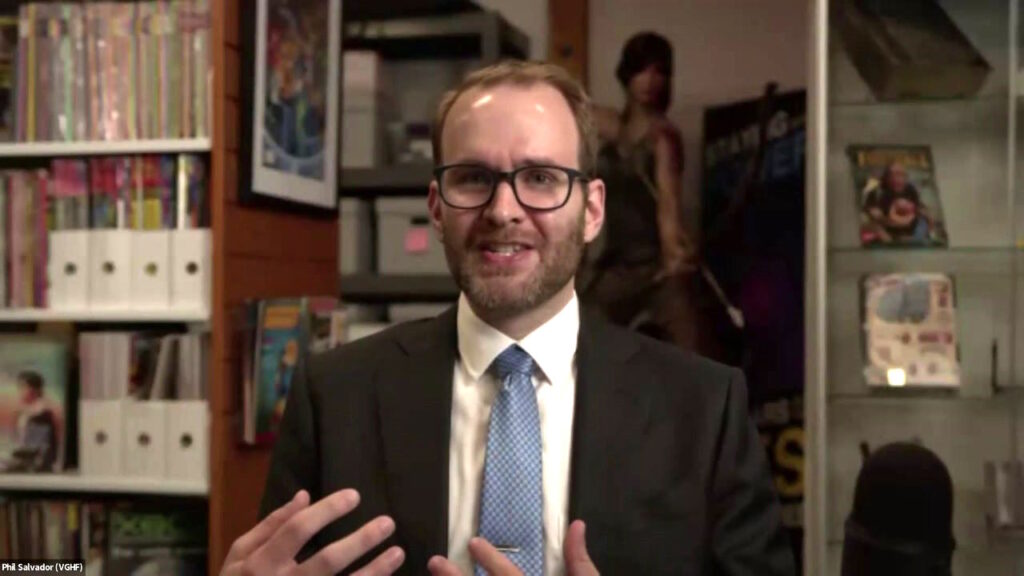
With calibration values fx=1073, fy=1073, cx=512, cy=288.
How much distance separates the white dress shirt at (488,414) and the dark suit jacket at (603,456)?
24mm

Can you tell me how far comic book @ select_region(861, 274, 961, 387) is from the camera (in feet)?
7.79

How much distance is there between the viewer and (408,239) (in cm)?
313

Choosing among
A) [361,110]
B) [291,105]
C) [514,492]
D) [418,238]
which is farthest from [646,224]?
[514,492]

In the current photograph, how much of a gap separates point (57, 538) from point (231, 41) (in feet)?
3.75

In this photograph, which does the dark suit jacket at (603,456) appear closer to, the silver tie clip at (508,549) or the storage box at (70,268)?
the silver tie clip at (508,549)

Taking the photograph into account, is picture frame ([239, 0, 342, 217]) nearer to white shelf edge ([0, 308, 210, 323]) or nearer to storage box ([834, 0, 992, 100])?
white shelf edge ([0, 308, 210, 323])

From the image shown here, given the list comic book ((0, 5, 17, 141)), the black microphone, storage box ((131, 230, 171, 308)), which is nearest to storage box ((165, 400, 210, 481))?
storage box ((131, 230, 171, 308))

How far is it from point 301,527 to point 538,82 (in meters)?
0.59

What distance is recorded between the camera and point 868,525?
2.04 meters

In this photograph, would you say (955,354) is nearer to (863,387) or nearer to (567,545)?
(863,387)

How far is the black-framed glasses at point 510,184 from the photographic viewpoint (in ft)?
4.06

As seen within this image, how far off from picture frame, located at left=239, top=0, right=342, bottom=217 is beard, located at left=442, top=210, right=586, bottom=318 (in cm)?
111

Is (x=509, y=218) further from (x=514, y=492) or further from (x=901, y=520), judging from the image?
(x=901, y=520)

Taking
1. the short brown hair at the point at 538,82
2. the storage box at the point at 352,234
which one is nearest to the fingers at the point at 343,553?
the short brown hair at the point at 538,82
